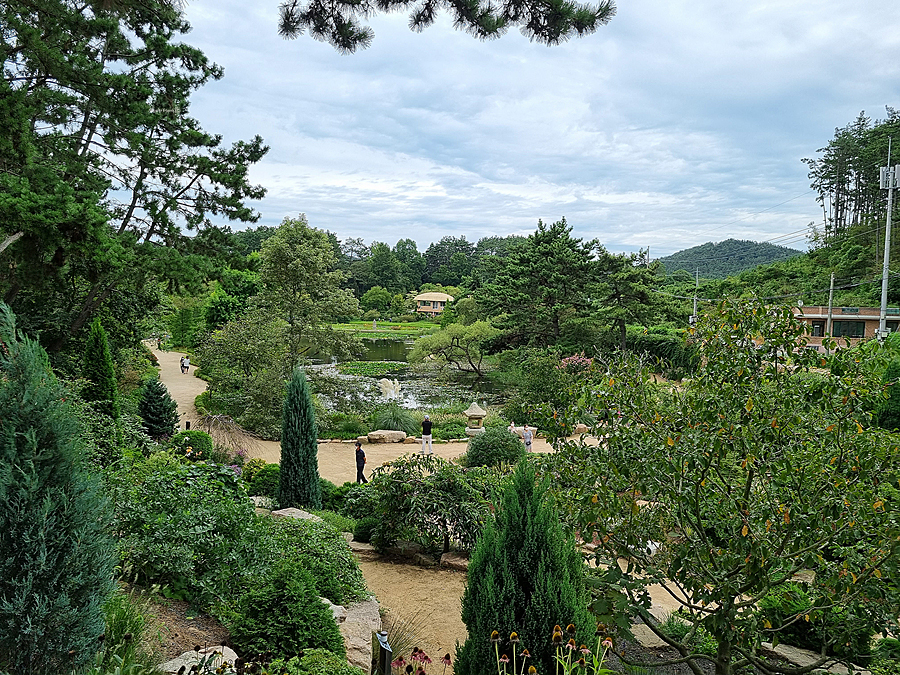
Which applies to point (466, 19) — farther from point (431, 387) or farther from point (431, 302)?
A: point (431, 302)

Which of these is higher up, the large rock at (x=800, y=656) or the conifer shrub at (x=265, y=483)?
the large rock at (x=800, y=656)

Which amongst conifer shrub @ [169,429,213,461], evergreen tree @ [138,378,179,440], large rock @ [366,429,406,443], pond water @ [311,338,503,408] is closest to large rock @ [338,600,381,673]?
conifer shrub @ [169,429,213,461]

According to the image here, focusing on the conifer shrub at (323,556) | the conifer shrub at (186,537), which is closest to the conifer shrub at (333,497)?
the conifer shrub at (323,556)

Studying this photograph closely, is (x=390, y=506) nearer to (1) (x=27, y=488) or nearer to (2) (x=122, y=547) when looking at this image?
(2) (x=122, y=547)

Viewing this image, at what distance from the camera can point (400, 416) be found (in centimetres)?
1681

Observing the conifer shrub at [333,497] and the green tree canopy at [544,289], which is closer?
the conifer shrub at [333,497]

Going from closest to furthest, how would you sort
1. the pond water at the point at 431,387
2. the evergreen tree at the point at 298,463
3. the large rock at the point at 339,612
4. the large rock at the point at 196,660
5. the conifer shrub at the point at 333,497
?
the large rock at the point at 196,660 → the large rock at the point at 339,612 → the evergreen tree at the point at 298,463 → the conifer shrub at the point at 333,497 → the pond water at the point at 431,387

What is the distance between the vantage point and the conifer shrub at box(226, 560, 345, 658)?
353cm

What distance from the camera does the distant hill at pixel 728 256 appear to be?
6588 centimetres

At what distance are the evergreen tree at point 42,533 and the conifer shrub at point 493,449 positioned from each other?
872 cm

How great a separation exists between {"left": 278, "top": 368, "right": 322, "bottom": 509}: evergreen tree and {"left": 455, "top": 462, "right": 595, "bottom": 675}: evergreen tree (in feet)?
18.2

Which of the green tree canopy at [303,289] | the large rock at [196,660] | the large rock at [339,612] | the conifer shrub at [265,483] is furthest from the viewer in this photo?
the green tree canopy at [303,289]

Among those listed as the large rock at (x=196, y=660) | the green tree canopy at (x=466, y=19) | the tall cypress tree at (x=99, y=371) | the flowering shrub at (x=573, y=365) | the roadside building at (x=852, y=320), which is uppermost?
the green tree canopy at (x=466, y=19)

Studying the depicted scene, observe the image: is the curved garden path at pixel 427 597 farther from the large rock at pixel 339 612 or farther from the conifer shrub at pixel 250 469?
the conifer shrub at pixel 250 469
